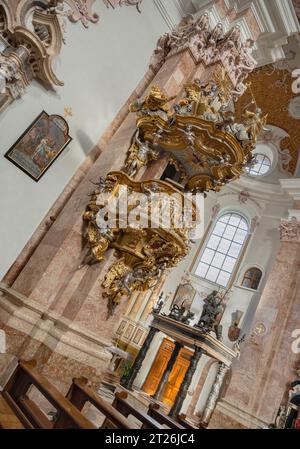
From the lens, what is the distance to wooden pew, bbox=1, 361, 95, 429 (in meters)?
2.44

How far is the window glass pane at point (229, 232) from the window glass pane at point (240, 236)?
17cm

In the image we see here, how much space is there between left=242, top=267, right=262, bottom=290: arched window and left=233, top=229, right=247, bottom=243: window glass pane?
150 cm

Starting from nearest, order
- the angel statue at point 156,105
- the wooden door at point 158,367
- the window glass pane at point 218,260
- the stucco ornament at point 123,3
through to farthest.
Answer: the angel statue at point 156,105, the stucco ornament at point 123,3, the wooden door at point 158,367, the window glass pane at point 218,260

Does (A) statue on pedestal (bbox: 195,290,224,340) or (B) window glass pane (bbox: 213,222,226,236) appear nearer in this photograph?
(A) statue on pedestal (bbox: 195,290,224,340)

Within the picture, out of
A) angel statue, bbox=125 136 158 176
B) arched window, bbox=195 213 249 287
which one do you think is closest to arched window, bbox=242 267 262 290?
arched window, bbox=195 213 249 287

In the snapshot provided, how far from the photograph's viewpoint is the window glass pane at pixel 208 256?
13847 millimetres

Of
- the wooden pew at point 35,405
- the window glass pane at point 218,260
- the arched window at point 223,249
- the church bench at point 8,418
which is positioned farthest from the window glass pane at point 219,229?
the church bench at point 8,418

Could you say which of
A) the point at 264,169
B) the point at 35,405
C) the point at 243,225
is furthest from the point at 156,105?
the point at 264,169

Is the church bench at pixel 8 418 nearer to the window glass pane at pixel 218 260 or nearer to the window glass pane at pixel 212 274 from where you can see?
the window glass pane at pixel 212 274

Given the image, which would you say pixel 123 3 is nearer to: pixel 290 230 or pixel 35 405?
pixel 35 405

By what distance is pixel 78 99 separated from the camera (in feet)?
19.5

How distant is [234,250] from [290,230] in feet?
9.02

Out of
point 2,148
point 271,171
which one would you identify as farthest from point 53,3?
point 271,171

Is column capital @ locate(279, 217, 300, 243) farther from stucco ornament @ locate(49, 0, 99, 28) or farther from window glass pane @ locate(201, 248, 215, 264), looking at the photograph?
stucco ornament @ locate(49, 0, 99, 28)
